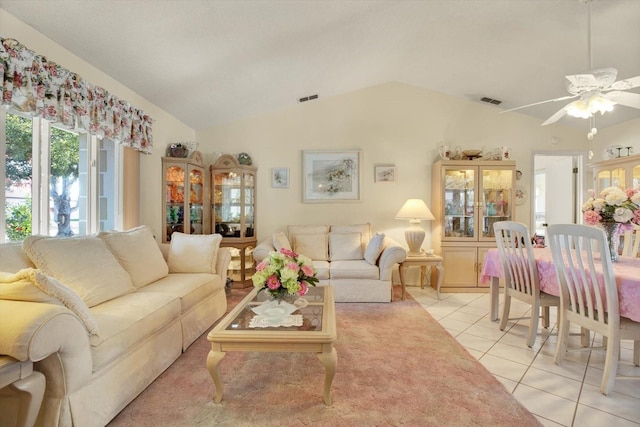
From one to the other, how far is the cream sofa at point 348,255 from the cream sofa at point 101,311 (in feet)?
3.35

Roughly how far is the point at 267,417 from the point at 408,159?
375 centimetres

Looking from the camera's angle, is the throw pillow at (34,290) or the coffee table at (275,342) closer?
the throw pillow at (34,290)

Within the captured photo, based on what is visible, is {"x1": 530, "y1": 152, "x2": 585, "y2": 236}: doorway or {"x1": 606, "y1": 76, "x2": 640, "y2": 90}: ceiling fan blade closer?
{"x1": 606, "y1": 76, "x2": 640, "y2": 90}: ceiling fan blade

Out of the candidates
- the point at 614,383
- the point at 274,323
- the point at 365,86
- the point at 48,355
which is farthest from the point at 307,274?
the point at 365,86

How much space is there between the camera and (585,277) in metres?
1.84

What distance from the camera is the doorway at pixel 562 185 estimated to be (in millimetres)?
4359

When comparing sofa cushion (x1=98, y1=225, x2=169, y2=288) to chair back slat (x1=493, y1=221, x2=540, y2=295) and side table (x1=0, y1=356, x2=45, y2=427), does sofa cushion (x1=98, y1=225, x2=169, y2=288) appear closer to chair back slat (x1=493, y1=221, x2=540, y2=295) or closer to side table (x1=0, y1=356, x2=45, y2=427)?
side table (x1=0, y1=356, x2=45, y2=427)

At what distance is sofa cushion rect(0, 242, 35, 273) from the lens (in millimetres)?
1712

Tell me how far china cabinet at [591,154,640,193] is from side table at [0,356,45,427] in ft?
16.6

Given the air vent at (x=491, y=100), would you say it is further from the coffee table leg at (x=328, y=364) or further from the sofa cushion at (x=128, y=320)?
the sofa cushion at (x=128, y=320)

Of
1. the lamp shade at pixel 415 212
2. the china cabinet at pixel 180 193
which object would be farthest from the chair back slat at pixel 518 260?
the china cabinet at pixel 180 193

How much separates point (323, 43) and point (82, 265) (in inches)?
107

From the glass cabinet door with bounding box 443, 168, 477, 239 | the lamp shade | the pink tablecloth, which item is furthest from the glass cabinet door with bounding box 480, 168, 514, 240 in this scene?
the pink tablecloth

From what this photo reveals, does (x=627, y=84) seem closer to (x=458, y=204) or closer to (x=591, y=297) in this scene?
(x=591, y=297)
